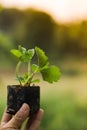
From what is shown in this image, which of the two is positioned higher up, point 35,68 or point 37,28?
point 35,68

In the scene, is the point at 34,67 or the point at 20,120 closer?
the point at 20,120

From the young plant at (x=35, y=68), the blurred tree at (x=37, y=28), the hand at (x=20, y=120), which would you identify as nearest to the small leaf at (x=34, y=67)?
the young plant at (x=35, y=68)

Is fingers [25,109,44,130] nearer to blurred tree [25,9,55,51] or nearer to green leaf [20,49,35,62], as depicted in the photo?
green leaf [20,49,35,62]

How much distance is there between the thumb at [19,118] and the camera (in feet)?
2.58

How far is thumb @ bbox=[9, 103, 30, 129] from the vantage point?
0.79m

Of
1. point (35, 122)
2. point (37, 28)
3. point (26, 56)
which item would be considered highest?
point (26, 56)

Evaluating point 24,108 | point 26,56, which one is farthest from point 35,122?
point 26,56

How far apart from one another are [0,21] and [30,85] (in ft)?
6.24

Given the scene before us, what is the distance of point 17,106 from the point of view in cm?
85

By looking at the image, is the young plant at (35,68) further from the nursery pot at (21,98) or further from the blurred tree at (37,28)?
the blurred tree at (37,28)

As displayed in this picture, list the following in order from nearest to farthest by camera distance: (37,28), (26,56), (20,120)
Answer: (20,120) → (26,56) → (37,28)

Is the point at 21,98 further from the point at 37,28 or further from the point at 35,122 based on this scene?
the point at 37,28

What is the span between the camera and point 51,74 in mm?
915

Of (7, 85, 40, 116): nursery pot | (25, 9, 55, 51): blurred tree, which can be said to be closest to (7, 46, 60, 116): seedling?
(7, 85, 40, 116): nursery pot
